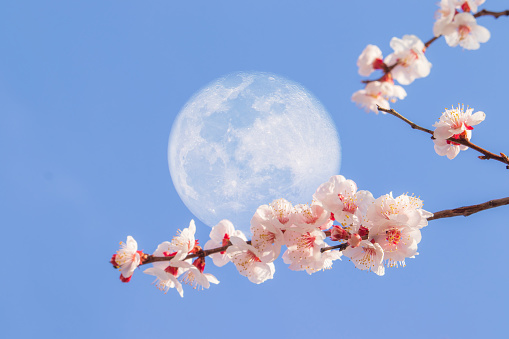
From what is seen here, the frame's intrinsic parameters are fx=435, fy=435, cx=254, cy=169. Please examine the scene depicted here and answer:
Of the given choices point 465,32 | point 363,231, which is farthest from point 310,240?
point 465,32

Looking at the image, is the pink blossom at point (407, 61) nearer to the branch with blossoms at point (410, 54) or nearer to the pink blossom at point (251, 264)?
the branch with blossoms at point (410, 54)

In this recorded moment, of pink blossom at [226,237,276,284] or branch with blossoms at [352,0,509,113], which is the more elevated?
branch with blossoms at [352,0,509,113]

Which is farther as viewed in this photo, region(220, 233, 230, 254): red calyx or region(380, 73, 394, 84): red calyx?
region(220, 233, 230, 254): red calyx

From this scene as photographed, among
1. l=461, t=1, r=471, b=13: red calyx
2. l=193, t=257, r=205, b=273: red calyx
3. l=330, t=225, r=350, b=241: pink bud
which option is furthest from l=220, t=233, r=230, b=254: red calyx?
l=461, t=1, r=471, b=13: red calyx

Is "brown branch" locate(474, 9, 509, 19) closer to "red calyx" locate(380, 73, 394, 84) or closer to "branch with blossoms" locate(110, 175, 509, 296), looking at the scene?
"red calyx" locate(380, 73, 394, 84)

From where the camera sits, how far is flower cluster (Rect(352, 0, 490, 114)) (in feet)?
6.87

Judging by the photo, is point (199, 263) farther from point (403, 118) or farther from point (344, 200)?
point (403, 118)

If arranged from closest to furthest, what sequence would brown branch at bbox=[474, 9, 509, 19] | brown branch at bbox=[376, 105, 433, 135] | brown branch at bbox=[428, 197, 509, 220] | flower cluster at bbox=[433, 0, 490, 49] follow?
1. brown branch at bbox=[474, 9, 509, 19]
2. flower cluster at bbox=[433, 0, 490, 49]
3. brown branch at bbox=[428, 197, 509, 220]
4. brown branch at bbox=[376, 105, 433, 135]

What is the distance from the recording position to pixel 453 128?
312 cm

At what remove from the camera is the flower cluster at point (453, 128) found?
3094 millimetres

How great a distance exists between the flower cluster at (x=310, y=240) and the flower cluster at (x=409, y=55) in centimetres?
78

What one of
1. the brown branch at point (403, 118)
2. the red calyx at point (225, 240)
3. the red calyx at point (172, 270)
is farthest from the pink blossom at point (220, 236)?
the brown branch at point (403, 118)

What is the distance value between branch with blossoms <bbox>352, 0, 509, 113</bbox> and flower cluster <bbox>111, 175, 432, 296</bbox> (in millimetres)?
773

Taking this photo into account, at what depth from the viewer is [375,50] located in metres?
2.16
